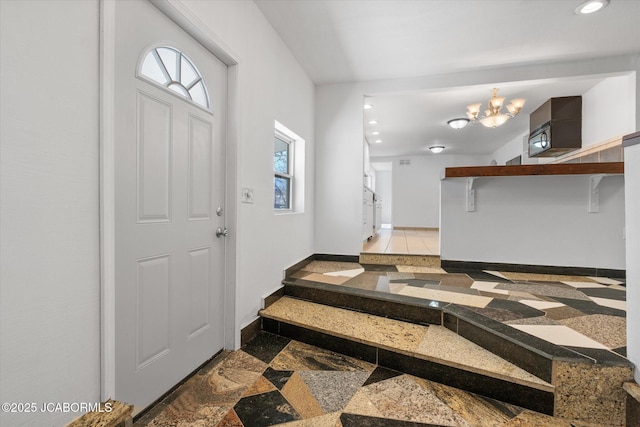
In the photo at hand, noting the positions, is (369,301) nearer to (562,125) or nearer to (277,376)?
(277,376)

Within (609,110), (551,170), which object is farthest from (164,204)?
(609,110)

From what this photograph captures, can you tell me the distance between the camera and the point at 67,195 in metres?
1.03

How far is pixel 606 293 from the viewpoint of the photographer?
245 centimetres

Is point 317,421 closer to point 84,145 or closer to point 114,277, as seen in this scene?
Answer: point 114,277

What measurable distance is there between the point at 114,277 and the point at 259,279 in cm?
125

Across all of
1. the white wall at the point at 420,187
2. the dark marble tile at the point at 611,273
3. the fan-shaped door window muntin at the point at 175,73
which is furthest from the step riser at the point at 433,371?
the white wall at the point at 420,187

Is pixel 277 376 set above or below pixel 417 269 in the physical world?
below

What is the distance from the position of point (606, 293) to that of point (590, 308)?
64cm

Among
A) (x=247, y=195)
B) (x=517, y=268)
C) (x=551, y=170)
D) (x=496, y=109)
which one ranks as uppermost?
(x=496, y=109)

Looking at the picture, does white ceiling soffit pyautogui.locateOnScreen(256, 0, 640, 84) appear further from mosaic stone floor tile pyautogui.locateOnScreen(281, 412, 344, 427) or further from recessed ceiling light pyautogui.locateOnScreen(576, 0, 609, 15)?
mosaic stone floor tile pyautogui.locateOnScreen(281, 412, 344, 427)

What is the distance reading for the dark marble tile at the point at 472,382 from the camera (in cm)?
140

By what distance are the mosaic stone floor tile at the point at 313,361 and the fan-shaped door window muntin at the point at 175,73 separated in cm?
178

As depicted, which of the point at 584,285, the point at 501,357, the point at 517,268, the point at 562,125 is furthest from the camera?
the point at 562,125

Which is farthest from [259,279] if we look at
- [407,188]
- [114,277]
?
[407,188]
